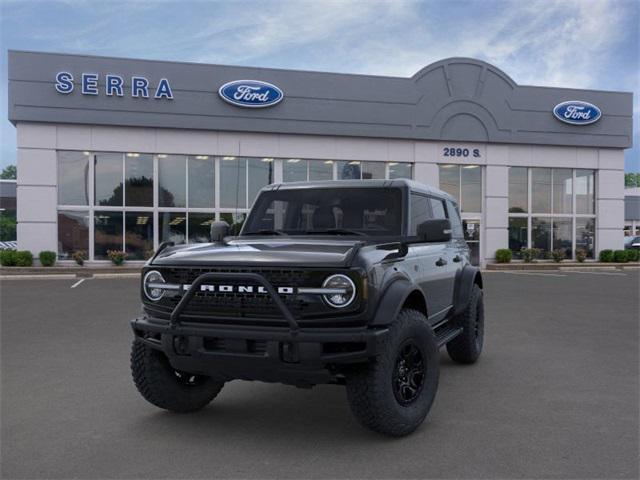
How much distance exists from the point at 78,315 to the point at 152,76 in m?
14.1

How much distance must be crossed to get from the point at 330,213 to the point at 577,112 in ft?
80.7

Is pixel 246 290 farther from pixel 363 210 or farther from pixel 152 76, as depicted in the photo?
pixel 152 76

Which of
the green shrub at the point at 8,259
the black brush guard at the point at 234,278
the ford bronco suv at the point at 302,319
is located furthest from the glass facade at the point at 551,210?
the black brush guard at the point at 234,278

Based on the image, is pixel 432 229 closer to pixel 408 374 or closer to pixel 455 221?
pixel 408 374

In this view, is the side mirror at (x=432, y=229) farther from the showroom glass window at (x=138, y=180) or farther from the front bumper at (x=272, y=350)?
the showroom glass window at (x=138, y=180)

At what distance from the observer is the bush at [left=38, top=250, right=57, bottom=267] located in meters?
20.8

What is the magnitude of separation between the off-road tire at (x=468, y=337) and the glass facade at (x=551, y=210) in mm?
20305

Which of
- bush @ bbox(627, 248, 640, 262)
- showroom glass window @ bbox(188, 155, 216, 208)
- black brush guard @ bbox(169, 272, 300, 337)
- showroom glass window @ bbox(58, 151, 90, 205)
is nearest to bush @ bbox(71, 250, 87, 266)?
showroom glass window @ bbox(58, 151, 90, 205)

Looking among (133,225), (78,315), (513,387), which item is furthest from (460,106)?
(513,387)

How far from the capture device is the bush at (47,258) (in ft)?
68.1

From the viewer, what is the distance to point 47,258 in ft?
68.2

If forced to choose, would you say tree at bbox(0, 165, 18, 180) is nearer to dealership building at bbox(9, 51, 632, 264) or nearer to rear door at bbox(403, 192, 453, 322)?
Result: dealership building at bbox(9, 51, 632, 264)

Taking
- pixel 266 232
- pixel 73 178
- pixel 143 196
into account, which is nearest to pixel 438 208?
pixel 266 232

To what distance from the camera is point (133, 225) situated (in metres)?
22.1
